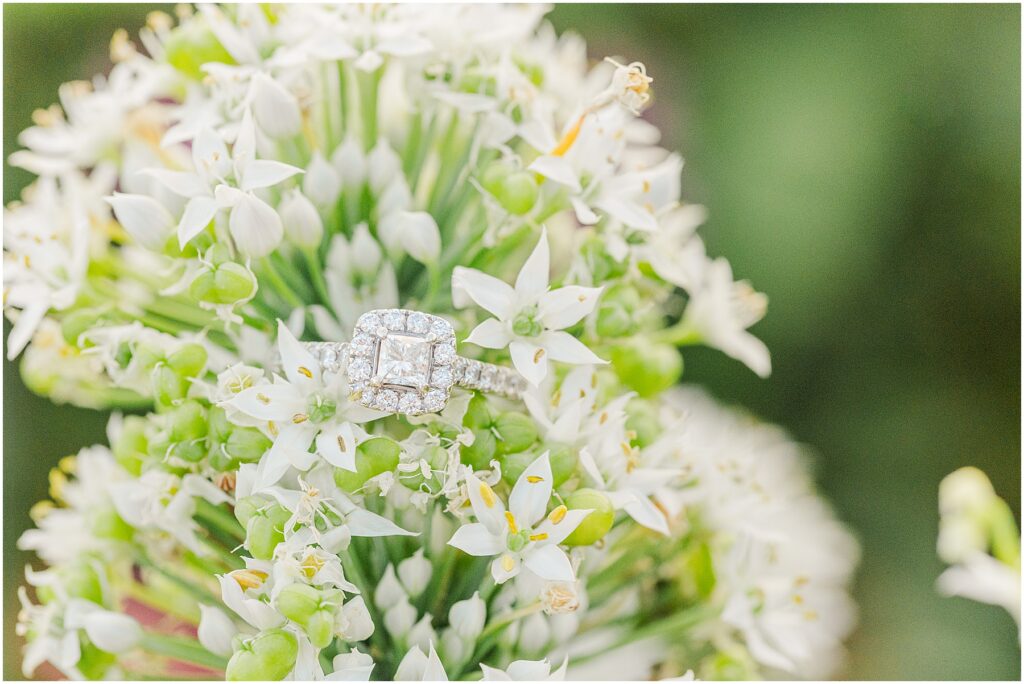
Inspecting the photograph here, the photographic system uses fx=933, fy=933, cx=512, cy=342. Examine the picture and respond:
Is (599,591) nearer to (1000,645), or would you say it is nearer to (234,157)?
(234,157)

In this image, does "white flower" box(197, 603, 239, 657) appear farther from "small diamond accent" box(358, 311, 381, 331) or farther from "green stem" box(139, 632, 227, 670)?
"small diamond accent" box(358, 311, 381, 331)

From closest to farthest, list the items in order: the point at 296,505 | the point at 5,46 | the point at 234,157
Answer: the point at 296,505
the point at 234,157
the point at 5,46

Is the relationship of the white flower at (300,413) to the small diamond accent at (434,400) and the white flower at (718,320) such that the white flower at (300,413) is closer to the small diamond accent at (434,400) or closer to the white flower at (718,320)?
the small diamond accent at (434,400)

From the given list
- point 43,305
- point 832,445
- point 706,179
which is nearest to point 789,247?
point 706,179

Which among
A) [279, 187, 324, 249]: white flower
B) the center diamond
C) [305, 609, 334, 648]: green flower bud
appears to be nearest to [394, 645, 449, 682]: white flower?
[305, 609, 334, 648]: green flower bud

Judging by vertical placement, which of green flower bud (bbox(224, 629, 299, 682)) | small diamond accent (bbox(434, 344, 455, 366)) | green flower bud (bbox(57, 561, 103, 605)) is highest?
small diamond accent (bbox(434, 344, 455, 366))

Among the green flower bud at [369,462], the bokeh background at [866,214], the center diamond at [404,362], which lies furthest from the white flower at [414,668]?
the bokeh background at [866,214]
